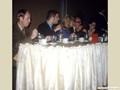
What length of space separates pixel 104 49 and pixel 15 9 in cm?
85

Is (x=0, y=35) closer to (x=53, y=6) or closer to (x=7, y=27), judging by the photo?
(x=7, y=27)

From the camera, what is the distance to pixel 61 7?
2.82 metres

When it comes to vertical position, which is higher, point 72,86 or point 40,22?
point 40,22

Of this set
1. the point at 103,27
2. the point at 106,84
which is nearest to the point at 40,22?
the point at 103,27

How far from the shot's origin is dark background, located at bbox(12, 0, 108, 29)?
2.79m

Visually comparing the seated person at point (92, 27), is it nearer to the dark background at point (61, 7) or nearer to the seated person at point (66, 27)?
the dark background at point (61, 7)

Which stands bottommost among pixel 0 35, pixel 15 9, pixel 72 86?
pixel 72 86

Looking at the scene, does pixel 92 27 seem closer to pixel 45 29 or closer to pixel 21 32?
pixel 45 29

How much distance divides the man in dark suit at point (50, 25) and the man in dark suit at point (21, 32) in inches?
2.4

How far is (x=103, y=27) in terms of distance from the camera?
2904 millimetres

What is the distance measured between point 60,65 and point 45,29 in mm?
341

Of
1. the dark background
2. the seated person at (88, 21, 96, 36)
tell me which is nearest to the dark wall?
the dark background

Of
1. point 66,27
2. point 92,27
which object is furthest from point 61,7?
point 92,27

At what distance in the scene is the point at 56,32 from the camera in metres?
2.87
